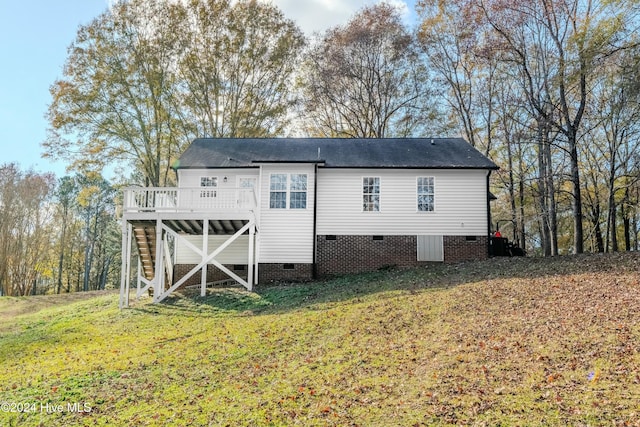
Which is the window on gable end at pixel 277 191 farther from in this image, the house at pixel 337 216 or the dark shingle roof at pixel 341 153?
the dark shingle roof at pixel 341 153

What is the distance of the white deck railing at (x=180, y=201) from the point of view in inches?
574

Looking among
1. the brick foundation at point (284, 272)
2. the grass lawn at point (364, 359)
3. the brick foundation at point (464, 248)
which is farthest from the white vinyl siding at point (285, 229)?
the brick foundation at point (464, 248)

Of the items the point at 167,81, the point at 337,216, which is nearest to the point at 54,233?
the point at 167,81

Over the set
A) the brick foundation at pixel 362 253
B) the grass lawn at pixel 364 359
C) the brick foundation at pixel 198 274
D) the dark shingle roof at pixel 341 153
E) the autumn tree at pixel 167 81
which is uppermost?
the autumn tree at pixel 167 81

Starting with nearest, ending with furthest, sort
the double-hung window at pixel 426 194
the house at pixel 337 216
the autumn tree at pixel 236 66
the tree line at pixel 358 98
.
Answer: the house at pixel 337 216 → the double-hung window at pixel 426 194 → the tree line at pixel 358 98 → the autumn tree at pixel 236 66

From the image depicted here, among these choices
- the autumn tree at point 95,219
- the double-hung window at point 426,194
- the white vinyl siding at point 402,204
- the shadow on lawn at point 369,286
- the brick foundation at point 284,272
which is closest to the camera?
the shadow on lawn at point 369,286

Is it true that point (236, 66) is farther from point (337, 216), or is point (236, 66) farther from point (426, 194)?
point (426, 194)

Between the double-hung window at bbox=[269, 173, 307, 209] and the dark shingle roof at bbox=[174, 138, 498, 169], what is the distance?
0.70 m

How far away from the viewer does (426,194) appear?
17312 millimetres

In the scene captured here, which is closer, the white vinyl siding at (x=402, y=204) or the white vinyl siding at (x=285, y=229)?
the white vinyl siding at (x=285, y=229)

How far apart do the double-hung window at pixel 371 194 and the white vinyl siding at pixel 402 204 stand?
5.3 inches

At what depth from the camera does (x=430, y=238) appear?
17062mm

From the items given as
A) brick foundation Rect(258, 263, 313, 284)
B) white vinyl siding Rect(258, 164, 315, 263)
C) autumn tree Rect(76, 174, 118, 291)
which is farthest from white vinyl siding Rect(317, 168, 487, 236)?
autumn tree Rect(76, 174, 118, 291)

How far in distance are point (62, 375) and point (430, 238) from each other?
41.3 feet
